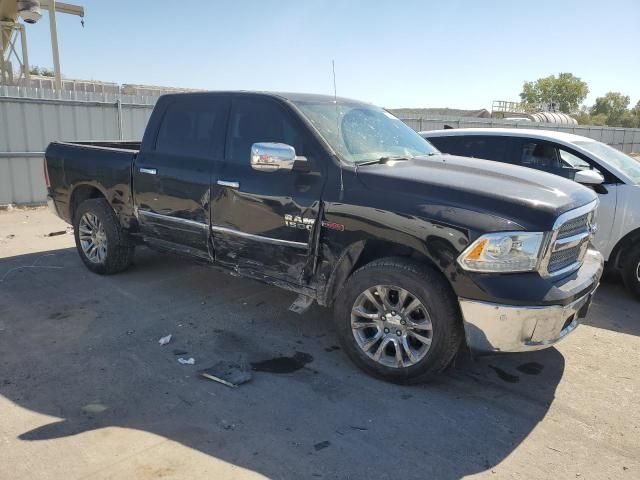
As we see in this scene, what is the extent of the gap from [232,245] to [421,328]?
186cm

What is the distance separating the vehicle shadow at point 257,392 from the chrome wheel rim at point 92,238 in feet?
2.44

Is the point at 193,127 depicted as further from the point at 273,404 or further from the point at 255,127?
the point at 273,404

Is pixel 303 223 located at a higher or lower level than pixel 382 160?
lower

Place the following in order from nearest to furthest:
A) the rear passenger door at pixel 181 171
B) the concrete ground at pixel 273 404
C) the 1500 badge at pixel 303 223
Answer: the concrete ground at pixel 273 404 < the 1500 badge at pixel 303 223 < the rear passenger door at pixel 181 171

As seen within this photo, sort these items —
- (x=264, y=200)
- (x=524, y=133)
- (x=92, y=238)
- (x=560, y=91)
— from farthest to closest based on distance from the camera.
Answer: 1. (x=560, y=91)
2. (x=524, y=133)
3. (x=92, y=238)
4. (x=264, y=200)

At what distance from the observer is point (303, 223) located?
Answer: 393 centimetres

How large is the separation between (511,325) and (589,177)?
10.3ft

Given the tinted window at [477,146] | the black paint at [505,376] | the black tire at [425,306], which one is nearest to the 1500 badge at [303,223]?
the black tire at [425,306]

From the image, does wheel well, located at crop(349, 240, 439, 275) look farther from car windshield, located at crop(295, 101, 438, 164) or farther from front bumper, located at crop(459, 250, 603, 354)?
car windshield, located at crop(295, 101, 438, 164)

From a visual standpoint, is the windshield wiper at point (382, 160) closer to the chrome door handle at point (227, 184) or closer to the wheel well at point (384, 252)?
the wheel well at point (384, 252)

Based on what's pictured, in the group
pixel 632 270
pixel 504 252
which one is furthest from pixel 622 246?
pixel 504 252

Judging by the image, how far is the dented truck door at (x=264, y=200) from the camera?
3943 mm

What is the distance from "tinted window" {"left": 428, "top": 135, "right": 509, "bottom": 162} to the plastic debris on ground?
421cm

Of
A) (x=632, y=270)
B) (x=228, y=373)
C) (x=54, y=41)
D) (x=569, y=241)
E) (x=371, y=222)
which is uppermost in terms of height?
(x=54, y=41)
